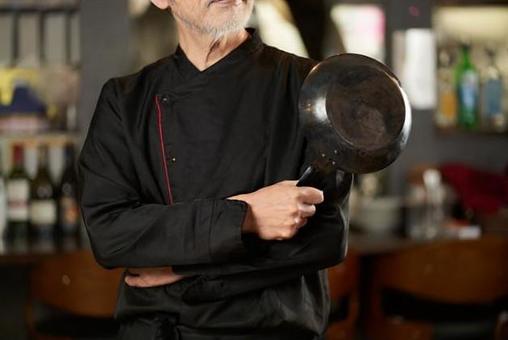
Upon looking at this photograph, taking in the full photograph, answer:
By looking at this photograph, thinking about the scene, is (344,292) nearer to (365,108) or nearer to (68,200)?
(68,200)

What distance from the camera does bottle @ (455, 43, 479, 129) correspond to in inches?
170

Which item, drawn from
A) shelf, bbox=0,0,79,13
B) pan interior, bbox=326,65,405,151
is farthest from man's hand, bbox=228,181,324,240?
shelf, bbox=0,0,79,13

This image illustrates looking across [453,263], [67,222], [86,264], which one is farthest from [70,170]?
[453,263]

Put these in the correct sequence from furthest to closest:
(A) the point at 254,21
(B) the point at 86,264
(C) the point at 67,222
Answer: (A) the point at 254,21 → (C) the point at 67,222 → (B) the point at 86,264

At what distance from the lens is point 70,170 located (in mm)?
4082

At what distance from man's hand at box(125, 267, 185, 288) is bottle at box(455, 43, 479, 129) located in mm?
2736

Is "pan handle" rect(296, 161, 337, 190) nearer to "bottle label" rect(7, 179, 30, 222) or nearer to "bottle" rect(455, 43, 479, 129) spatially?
"bottle label" rect(7, 179, 30, 222)

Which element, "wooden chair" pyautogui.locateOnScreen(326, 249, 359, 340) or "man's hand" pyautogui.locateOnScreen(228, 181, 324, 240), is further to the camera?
"wooden chair" pyautogui.locateOnScreen(326, 249, 359, 340)

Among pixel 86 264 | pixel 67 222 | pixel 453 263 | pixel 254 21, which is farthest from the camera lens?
pixel 254 21

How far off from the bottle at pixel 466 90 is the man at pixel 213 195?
255 centimetres

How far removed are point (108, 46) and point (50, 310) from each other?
1.01 metres

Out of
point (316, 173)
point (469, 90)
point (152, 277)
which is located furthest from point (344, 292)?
point (316, 173)

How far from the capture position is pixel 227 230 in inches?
66.6

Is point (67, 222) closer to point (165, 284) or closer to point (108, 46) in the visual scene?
point (108, 46)
